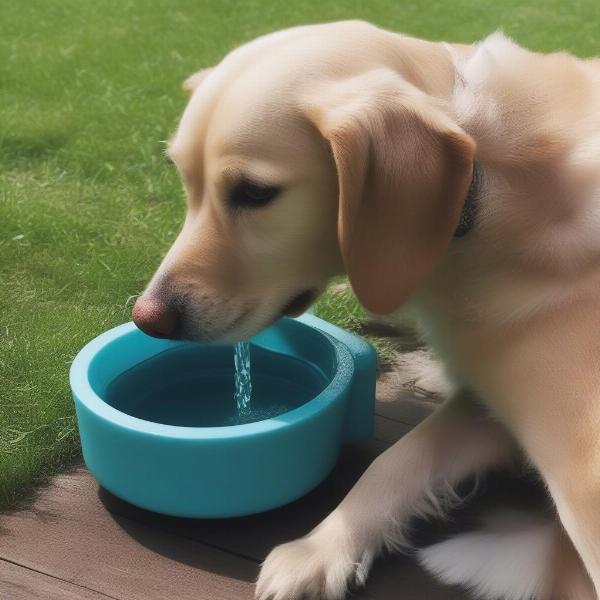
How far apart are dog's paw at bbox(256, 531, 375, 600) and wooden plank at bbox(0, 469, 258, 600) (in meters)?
0.07

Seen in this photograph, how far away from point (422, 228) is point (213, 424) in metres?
0.92

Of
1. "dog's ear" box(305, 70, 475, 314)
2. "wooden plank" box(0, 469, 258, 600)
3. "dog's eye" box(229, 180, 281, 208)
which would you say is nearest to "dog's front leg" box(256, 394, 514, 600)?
"wooden plank" box(0, 469, 258, 600)

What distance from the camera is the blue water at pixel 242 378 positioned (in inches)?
88.4

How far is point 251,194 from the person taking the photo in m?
1.68

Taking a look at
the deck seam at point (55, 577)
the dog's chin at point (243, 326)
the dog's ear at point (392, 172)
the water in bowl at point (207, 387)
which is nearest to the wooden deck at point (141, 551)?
the deck seam at point (55, 577)

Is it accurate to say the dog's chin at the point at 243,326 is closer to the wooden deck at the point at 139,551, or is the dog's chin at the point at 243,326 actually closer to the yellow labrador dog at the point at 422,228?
the yellow labrador dog at the point at 422,228

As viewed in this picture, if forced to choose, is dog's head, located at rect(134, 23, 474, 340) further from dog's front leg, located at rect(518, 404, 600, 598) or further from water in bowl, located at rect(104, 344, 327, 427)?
water in bowl, located at rect(104, 344, 327, 427)

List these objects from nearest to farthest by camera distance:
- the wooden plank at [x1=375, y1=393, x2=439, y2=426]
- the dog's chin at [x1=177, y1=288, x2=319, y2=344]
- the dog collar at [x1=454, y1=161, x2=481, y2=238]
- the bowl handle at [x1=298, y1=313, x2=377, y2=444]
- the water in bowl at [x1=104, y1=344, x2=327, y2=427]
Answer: the dog collar at [x1=454, y1=161, x2=481, y2=238] → the dog's chin at [x1=177, y1=288, x2=319, y2=344] → the bowl handle at [x1=298, y1=313, x2=377, y2=444] → the water in bowl at [x1=104, y1=344, x2=327, y2=427] → the wooden plank at [x1=375, y1=393, x2=439, y2=426]

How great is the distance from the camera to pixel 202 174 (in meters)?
1.74

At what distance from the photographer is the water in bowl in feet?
7.57

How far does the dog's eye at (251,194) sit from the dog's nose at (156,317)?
0.24 metres

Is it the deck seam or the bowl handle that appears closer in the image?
the deck seam

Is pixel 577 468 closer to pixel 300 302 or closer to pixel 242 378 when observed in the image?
pixel 300 302

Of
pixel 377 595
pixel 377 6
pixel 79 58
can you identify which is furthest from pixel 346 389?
pixel 377 6
